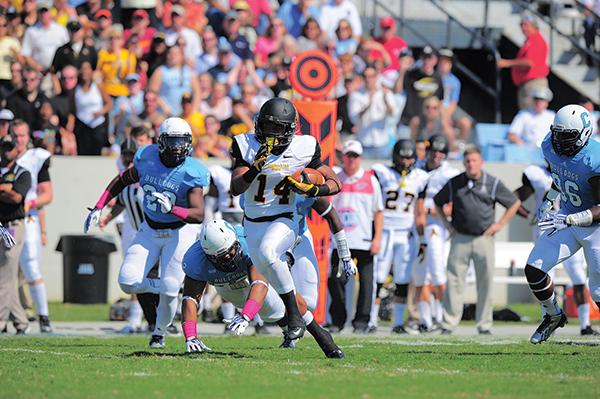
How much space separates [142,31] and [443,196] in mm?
6636

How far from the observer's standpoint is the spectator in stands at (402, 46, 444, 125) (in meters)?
18.9

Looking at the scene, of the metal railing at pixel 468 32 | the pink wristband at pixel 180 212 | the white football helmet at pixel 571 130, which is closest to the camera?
the white football helmet at pixel 571 130

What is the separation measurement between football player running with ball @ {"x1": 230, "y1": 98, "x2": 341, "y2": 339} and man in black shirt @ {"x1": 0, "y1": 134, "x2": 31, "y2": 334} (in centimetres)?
378

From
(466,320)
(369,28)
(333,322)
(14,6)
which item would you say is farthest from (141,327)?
(369,28)

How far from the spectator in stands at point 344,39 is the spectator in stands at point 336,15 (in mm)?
360

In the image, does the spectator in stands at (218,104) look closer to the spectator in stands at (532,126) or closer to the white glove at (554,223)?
the spectator in stands at (532,126)

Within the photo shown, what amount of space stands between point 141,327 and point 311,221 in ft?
6.86

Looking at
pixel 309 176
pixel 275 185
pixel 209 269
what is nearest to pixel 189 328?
pixel 209 269

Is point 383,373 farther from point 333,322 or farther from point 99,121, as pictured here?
point 99,121

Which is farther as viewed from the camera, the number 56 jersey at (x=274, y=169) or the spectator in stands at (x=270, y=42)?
the spectator in stands at (x=270, y=42)

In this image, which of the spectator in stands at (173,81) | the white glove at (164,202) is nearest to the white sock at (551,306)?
the white glove at (164,202)

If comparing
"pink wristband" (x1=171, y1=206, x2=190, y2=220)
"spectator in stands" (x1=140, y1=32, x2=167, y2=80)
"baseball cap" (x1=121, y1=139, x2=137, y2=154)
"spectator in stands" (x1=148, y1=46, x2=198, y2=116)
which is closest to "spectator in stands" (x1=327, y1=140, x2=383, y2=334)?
"baseball cap" (x1=121, y1=139, x2=137, y2=154)

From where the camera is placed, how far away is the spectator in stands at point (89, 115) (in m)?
17.4

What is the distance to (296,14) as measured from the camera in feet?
66.7
